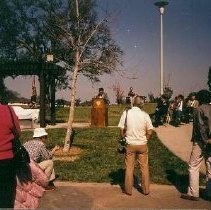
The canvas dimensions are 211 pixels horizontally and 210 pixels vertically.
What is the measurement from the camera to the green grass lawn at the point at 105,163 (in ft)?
34.1

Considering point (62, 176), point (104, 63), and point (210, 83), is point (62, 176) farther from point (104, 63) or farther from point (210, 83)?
point (210, 83)

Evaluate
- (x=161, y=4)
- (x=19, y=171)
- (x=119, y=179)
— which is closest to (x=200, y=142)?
(x=119, y=179)

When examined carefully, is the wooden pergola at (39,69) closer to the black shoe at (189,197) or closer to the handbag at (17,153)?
the black shoe at (189,197)

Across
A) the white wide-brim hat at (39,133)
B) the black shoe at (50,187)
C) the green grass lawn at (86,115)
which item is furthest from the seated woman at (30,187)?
the green grass lawn at (86,115)

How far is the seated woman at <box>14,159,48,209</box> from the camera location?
7.44 m

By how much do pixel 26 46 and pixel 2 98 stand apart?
36.6 metres

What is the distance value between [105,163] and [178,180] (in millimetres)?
2460

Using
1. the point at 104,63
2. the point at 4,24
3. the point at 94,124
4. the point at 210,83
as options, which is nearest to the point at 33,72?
the point at 94,124

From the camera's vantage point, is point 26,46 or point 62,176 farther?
point 26,46

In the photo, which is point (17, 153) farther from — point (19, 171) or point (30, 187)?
point (30, 187)

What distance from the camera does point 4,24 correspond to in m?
40.0

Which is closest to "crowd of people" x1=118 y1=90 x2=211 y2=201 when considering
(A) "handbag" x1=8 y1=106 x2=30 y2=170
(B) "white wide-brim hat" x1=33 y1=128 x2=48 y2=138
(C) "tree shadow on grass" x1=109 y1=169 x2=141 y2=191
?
(C) "tree shadow on grass" x1=109 y1=169 x2=141 y2=191

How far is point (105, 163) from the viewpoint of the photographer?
39.9ft

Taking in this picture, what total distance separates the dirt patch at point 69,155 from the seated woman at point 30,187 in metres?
4.66
